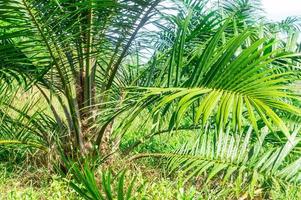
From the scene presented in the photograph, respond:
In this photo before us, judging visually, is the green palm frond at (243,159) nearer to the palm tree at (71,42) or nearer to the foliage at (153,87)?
the foliage at (153,87)

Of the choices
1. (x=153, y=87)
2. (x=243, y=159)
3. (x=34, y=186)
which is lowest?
(x=34, y=186)

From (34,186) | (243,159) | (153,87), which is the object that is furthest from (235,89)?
(34,186)

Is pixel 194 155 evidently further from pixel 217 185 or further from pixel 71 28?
pixel 71 28

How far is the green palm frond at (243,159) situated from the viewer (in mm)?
2635

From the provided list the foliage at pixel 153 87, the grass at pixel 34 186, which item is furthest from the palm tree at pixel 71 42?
the grass at pixel 34 186

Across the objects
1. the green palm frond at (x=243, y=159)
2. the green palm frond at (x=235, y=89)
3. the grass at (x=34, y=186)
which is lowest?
the grass at (x=34, y=186)

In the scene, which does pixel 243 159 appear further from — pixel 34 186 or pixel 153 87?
pixel 34 186

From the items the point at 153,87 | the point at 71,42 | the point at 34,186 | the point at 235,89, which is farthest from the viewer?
the point at 34,186

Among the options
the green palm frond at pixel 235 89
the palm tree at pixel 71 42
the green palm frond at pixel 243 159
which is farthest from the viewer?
the green palm frond at pixel 243 159

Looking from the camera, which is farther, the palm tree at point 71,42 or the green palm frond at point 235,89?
the palm tree at point 71,42

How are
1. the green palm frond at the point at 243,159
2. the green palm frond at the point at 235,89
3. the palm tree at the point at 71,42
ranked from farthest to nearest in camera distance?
1. the green palm frond at the point at 243,159
2. the palm tree at the point at 71,42
3. the green palm frond at the point at 235,89

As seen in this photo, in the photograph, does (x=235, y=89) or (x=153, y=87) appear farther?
(x=153, y=87)

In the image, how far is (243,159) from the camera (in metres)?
2.77

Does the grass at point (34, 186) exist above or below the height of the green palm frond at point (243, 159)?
below
